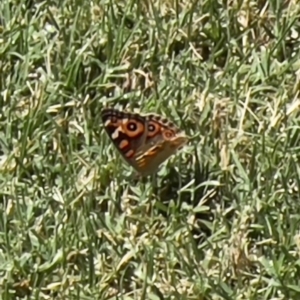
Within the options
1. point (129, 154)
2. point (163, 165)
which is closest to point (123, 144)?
point (129, 154)

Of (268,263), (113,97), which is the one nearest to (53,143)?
(113,97)

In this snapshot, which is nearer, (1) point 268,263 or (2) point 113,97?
(1) point 268,263

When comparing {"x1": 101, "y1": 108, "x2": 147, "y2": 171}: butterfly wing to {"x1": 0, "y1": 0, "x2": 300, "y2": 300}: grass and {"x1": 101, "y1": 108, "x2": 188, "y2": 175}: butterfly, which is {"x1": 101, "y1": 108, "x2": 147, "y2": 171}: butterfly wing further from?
{"x1": 0, "y1": 0, "x2": 300, "y2": 300}: grass

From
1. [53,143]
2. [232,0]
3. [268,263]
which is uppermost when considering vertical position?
[232,0]

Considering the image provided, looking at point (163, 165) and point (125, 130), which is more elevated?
point (125, 130)

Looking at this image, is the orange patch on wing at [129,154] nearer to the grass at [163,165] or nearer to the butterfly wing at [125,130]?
the butterfly wing at [125,130]

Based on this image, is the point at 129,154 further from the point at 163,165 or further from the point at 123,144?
the point at 163,165

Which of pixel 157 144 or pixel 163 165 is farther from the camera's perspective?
pixel 163 165

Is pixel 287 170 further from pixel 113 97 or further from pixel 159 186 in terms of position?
pixel 113 97
